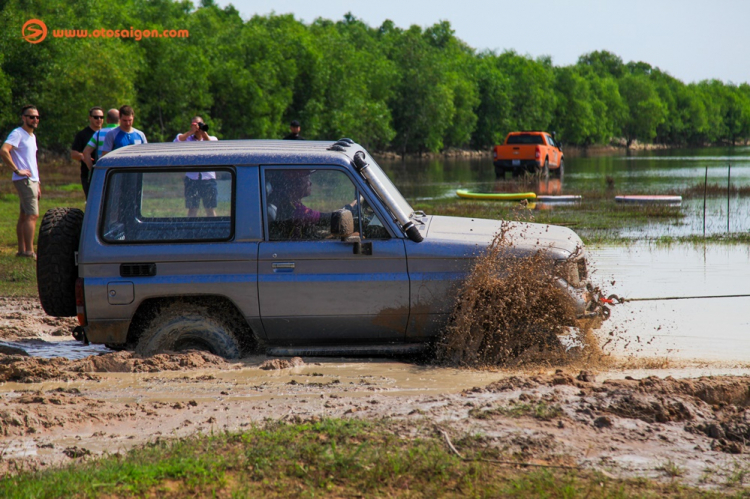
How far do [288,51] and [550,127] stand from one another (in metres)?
67.0

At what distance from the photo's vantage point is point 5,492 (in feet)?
13.1

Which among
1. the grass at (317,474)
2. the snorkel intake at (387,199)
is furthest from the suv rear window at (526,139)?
the grass at (317,474)

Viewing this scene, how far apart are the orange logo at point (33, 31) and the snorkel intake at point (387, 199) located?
4553cm

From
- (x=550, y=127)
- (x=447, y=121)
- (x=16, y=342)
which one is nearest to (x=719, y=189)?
(x=16, y=342)

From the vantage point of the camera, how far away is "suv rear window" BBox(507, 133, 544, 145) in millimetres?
38188

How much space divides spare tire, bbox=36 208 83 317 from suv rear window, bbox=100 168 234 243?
1.29 feet

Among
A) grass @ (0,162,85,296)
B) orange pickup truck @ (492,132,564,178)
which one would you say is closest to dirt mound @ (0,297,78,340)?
grass @ (0,162,85,296)

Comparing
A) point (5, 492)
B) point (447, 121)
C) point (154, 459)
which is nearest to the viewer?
point (5, 492)

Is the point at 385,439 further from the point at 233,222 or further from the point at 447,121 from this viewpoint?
the point at 447,121

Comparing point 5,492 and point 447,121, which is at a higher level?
point 447,121

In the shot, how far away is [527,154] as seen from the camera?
36875mm

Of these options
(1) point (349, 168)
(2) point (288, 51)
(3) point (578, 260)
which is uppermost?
(2) point (288, 51)

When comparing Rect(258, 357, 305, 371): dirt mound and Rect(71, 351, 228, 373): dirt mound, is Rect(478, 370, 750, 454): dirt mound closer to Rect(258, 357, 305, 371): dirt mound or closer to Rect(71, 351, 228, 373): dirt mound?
Rect(258, 357, 305, 371): dirt mound

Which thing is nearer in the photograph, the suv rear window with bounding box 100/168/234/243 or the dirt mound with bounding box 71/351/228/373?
the dirt mound with bounding box 71/351/228/373
